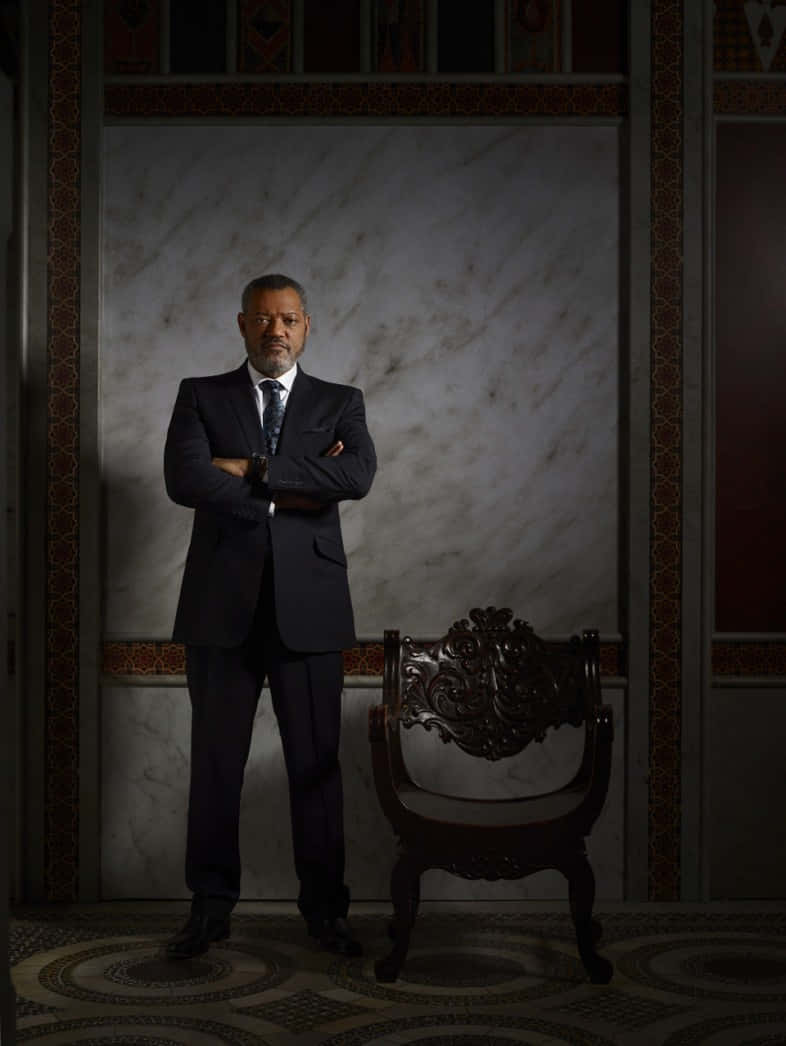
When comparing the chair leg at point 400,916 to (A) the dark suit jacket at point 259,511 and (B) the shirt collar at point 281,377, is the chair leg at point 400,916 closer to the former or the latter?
(A) the dark suit jacket at point 259,511

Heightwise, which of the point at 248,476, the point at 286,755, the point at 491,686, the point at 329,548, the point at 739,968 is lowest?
the point at 739,968

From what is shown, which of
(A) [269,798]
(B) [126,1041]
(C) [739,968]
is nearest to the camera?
(B) [126,1041]

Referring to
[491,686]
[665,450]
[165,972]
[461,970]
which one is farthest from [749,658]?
[165,972]

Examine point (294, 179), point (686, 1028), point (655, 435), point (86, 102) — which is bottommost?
point (686, 1028)

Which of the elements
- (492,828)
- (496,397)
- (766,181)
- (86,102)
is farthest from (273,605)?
(766,181)

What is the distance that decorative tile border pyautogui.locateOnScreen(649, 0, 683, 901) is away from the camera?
4441 mm

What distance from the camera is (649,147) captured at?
4.45 m

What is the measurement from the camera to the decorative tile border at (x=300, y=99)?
4.45 metres

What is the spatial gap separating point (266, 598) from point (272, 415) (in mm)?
619

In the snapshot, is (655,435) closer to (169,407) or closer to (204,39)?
(169,407)

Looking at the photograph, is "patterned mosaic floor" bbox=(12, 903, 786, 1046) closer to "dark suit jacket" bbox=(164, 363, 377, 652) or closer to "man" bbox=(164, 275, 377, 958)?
"man" bbox=(164, 275, 377, 958)

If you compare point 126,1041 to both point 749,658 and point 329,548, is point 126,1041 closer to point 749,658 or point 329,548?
point 329,548

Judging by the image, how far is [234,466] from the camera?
380 centimetres

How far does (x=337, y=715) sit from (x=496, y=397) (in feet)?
4.53
